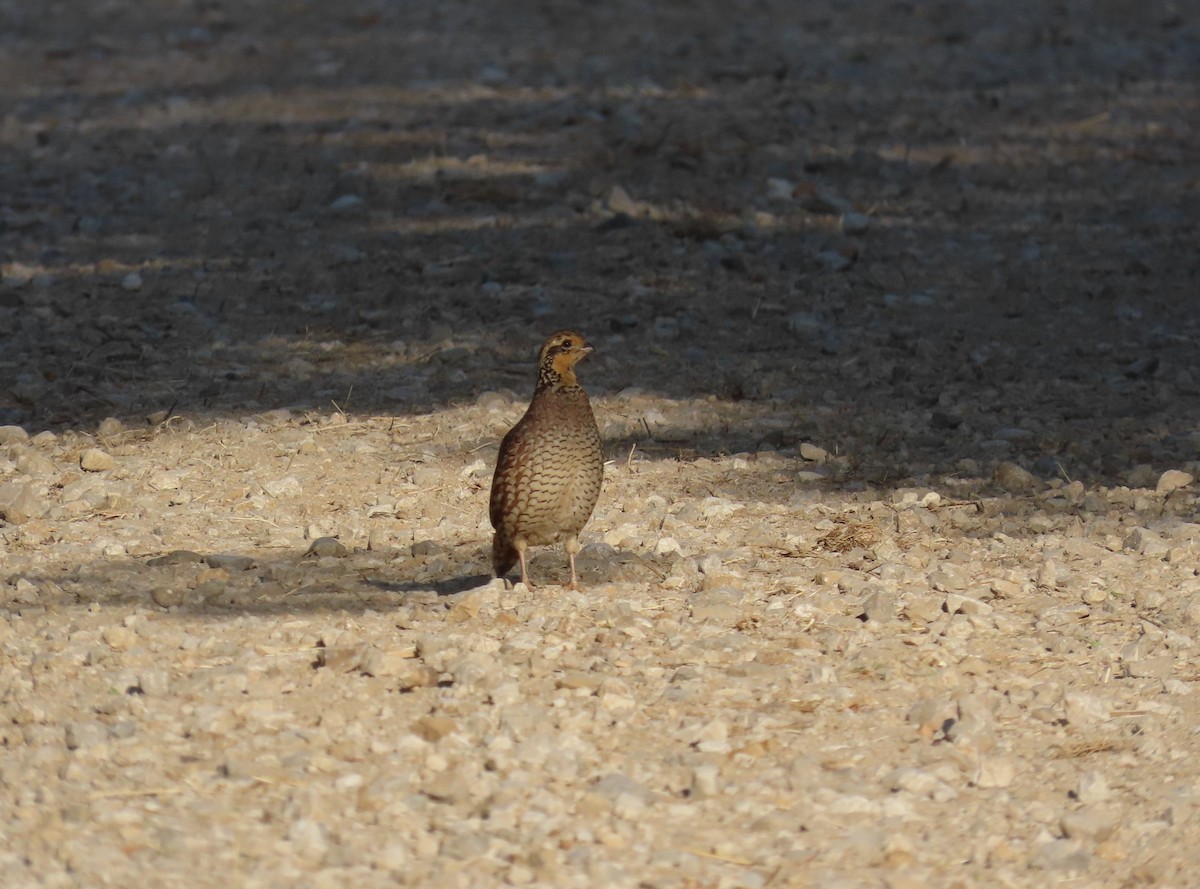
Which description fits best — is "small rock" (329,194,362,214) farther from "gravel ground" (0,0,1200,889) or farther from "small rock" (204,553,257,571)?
"small rock" (204,553,257,571)

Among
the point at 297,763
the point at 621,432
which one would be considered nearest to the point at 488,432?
the point at 621,432

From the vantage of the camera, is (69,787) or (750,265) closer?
(69,787)

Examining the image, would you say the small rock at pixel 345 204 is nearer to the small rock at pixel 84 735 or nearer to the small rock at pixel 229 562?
the small rock at pixel 229 562

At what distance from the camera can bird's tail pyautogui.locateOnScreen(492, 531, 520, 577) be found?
6008mm

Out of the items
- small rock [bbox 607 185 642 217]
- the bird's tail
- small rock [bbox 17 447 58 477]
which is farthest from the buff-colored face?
small rock [bbox 607 185 642 217]

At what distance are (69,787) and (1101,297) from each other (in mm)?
7054

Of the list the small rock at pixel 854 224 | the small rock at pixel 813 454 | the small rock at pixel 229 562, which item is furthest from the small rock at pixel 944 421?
the small rock at pixel 229 562

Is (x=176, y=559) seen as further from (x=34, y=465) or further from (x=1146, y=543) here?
(x=1146, y=543)

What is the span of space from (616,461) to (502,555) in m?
1.35

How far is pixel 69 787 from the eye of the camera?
432cm

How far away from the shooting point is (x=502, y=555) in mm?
6086

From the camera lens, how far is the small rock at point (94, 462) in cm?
699

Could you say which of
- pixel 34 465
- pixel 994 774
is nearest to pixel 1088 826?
pixel 994 774

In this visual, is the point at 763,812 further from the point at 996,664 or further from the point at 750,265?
the point at 750,265
